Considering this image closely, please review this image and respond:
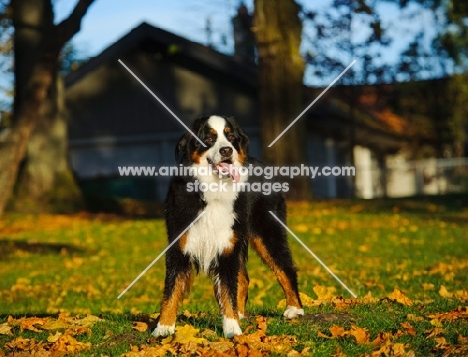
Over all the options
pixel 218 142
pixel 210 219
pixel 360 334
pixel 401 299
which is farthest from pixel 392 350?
pixel 401 299

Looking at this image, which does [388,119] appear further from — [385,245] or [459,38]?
[385,245]

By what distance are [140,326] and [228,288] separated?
92cm

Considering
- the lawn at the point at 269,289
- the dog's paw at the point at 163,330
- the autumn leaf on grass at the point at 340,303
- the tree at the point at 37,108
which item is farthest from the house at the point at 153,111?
the dog's paw at the point at 163,330

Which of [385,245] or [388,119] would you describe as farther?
[388,119]

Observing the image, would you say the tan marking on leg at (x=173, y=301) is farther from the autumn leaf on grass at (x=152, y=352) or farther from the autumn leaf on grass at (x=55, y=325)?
the autumn leaf on grass at (x=55, y=325)

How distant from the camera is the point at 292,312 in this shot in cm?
721

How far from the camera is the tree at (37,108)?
13930mm

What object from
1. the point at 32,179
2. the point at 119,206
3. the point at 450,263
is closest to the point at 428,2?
the point at 119,206

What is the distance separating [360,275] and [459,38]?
104ft

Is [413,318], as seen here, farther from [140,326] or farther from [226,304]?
[140,326]

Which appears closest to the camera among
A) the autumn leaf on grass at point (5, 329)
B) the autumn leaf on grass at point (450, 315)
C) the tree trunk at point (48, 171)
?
the autumn leaf on grass at point (450, 315)

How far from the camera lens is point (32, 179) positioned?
23609 millimetres

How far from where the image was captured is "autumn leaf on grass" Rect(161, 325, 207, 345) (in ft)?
20.3

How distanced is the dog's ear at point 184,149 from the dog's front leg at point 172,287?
671 millimetres
